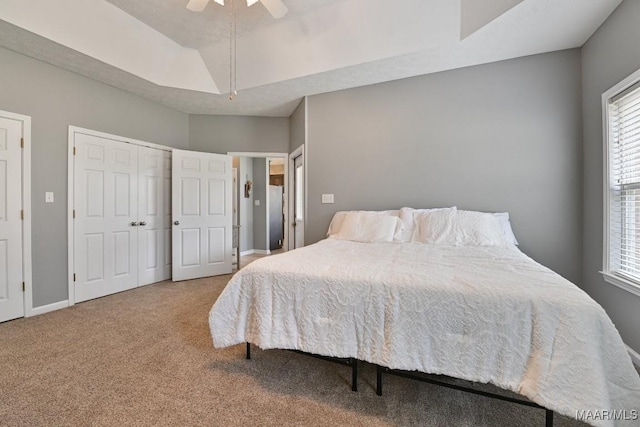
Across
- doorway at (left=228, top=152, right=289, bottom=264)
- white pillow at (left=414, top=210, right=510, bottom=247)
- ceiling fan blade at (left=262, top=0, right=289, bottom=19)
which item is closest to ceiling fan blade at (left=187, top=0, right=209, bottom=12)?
ceiling fan blade at (left=262, top=0, right=289, bottom=19)

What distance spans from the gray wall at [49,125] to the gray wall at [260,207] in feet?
10.7

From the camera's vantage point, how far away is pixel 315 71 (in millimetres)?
2982

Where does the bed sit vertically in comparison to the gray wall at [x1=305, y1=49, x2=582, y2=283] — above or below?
below

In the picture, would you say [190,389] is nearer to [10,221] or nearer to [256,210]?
[10,221]

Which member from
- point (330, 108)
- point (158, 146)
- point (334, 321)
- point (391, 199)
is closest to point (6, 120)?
point (158, 146)

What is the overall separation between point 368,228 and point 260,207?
13.1 ft

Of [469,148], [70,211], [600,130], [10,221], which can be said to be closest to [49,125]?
[70,211]

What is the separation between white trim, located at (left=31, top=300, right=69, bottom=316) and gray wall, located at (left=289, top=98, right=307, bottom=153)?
331 centimetres

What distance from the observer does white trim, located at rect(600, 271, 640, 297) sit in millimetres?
1844

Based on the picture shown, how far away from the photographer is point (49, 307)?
111 inches

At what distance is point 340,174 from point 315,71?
122cm

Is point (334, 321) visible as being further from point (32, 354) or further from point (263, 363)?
point (32, 354)

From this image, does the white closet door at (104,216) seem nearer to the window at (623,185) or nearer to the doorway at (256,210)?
the doorway at (256,210)

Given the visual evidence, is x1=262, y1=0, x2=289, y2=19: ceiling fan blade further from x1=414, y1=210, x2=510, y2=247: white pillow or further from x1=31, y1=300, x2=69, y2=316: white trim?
x1=31, y1=300, x2=69, y2=316: white trim
